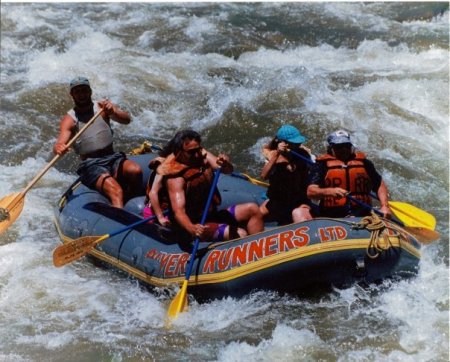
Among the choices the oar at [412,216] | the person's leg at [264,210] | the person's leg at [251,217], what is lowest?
the oar at [412,216]

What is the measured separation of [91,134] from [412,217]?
2749 millimetres

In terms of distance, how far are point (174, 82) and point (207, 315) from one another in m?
5.73

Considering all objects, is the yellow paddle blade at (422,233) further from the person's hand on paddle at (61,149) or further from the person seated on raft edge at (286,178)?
the person's hand on paddle at (61,149)

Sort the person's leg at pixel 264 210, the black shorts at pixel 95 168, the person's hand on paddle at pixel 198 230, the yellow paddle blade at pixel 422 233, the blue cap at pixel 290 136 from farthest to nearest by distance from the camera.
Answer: the black shorts at pixel 95 168 < the person's leg at pixel 264 210 < the yellow paddle blade at pixel 422 233 < the blue cap at pixel 290 136 < the person's hand on paddle at pixel 198 230

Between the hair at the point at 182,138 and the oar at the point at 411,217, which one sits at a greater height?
the hair at the point at 182,138

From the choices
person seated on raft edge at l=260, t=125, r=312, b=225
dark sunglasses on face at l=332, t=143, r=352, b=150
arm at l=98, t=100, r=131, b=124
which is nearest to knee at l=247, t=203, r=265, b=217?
person seated on raft edge at l=260, t=125, r=312, b=225

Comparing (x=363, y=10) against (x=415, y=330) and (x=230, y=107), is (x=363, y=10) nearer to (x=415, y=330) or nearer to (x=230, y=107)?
(x=230, y=107)

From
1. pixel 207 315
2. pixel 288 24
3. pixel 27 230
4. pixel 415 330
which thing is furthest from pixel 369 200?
pixel 288 24

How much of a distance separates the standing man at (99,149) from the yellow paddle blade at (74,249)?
1.85ft

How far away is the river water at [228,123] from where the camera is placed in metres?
4.97

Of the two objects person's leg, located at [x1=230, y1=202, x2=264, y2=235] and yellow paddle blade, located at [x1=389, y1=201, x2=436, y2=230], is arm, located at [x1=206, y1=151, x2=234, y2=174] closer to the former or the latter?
person's leg, located at [x1=230, y1=202, x2=264, y2=235]

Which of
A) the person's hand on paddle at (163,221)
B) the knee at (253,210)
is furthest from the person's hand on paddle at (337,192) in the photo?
the person's hand on paddle at (163,221)

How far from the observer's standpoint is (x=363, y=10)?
14164 millimetres

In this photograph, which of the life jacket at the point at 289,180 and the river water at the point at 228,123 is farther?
the life jacket at the point at 289,180
